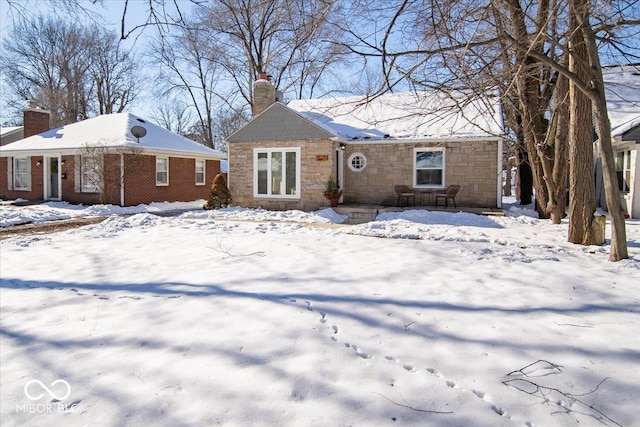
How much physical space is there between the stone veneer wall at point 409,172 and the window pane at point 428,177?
239mm

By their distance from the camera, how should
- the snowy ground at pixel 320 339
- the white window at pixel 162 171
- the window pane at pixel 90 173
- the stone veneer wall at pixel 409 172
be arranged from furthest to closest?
1. the white window at pixel 162 171
2. the window pane at pixel 90 173
3. the stone veneer wall at pixel 409 172
4. the snowy ground at pixel 320 339

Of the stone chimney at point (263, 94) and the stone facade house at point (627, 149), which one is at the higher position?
the stone chimney at point (263, 94)

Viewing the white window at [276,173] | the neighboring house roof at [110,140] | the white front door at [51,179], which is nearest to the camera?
the white window at [276,173]

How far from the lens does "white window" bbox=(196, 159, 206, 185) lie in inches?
780

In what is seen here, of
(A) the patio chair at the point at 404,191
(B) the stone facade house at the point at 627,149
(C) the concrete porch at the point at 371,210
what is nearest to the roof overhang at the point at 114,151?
(C) the concrete porch at the point at 371,210

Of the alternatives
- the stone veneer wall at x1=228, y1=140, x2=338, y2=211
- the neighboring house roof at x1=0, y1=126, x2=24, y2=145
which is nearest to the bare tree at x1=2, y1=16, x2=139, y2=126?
the neighboring house roof at x1=0, y1=126, x2=24, y2=145

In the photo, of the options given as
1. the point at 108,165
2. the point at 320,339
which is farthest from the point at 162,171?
the point at 320,339

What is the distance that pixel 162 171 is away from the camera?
17.8m

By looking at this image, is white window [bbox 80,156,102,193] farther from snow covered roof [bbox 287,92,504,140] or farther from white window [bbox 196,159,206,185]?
snow covered roof [bbox 287,92,504,140]

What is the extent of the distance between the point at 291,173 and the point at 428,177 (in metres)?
4.62

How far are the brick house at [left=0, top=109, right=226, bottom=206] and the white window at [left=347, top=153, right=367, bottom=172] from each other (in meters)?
7.87

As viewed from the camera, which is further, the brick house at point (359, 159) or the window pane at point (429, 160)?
the window pane at point (429, 160)

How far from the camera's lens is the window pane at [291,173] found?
46.4ft

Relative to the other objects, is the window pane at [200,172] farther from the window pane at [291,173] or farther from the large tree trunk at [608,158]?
the large tree trunk at [608,158]
